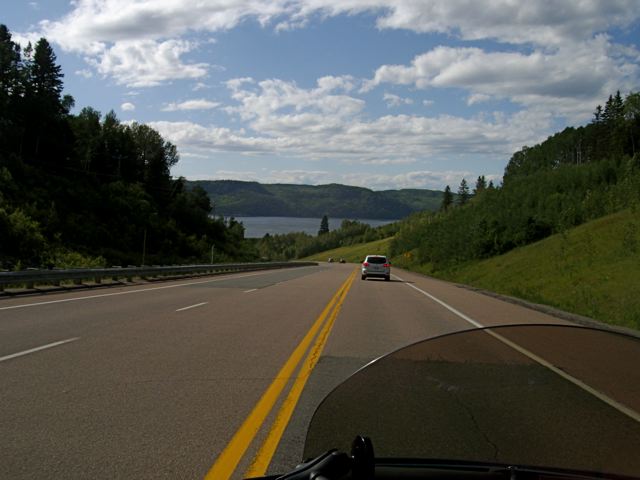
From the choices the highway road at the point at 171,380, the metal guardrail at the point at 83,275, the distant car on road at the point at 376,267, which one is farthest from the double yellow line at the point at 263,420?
the distant car on road at the point at 376,267

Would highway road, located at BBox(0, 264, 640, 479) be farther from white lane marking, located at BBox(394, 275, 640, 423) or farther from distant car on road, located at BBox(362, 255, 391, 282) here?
distant car on road, located at BBox(362, 255, 391, 282)

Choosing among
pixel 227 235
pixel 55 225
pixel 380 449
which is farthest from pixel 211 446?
pixel 227 235

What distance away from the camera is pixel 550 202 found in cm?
6606

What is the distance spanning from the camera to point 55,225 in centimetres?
6178

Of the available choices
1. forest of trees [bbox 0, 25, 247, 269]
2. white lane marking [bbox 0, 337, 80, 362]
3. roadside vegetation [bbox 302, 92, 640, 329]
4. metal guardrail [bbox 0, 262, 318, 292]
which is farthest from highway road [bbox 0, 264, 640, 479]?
forest of trees [bbox 0, 25, 247, 269]

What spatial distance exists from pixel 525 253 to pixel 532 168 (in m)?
117

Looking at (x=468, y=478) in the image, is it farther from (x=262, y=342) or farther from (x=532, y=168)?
(x=532, y=168)

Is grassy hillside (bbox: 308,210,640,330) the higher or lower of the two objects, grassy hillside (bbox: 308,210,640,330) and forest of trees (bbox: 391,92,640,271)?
the lower

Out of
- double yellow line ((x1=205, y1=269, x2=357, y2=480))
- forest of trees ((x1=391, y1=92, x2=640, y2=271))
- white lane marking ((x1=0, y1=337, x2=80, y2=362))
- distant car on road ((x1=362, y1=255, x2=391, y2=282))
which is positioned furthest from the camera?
forest of trees ((x1=391, y1=92, x2=640, y2=271))

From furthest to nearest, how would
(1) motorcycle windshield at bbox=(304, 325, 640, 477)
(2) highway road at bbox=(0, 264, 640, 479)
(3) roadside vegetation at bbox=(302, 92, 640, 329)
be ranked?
(3) roadside vegetation at bbox=(302, 92, 640, 329)
(2) highway road at bbox=(0, 264, 640, 479)
(1) motorcycle windshield at bbox=(304, 325, 640, 477)

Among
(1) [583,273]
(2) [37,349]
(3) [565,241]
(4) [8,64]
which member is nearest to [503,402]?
(2) [37,349]

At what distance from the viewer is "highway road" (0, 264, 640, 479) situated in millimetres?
4922

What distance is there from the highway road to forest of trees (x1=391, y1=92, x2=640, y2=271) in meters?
33.1

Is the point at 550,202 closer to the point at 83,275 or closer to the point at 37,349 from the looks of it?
the point at 83,275
